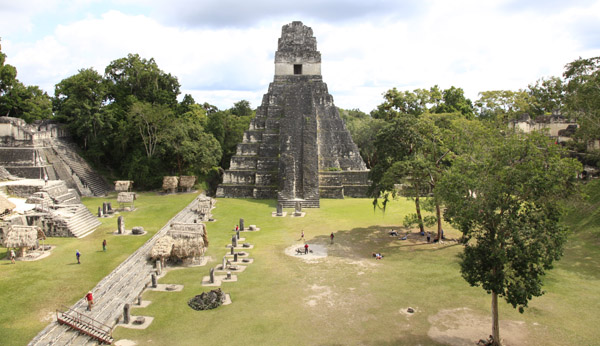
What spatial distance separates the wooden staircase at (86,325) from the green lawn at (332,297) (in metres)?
0.37

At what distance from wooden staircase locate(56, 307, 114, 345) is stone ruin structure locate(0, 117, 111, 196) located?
21685mm

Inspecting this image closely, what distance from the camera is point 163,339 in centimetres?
1253

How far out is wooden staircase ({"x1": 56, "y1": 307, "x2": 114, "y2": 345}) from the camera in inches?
492

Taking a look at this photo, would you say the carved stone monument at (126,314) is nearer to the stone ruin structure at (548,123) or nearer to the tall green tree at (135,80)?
the tall green tree at (135,80)

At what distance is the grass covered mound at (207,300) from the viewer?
14.5 metres

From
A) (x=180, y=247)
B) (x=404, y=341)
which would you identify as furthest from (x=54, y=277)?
(x=404, y=341)

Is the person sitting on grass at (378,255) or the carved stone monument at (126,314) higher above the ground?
the person sitting on grass at (378,255)

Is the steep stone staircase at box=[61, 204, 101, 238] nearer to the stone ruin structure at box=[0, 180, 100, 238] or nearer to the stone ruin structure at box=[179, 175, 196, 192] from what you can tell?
the stone ruin structure at box=[0, 180, 100, 238]

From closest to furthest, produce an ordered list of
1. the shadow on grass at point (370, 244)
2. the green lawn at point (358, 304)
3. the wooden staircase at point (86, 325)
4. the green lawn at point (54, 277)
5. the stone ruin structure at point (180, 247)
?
the wooden staircase at point (86, 325) < the green lawn at point (358, 304) < the green lawn at point (54, 277) < the stone ruin structure at point (180, 247) < the shadow on grass at point (370, 244)

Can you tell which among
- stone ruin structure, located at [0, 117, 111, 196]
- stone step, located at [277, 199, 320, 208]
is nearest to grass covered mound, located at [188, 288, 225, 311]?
stone step, located at [277, 199, 320, 208]

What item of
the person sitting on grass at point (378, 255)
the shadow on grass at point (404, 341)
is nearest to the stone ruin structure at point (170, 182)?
the person sitting on grass at point (378, 255)

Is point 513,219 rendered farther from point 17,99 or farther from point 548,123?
point 548,123

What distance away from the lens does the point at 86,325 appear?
12.8m

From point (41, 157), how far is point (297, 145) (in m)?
20.0
